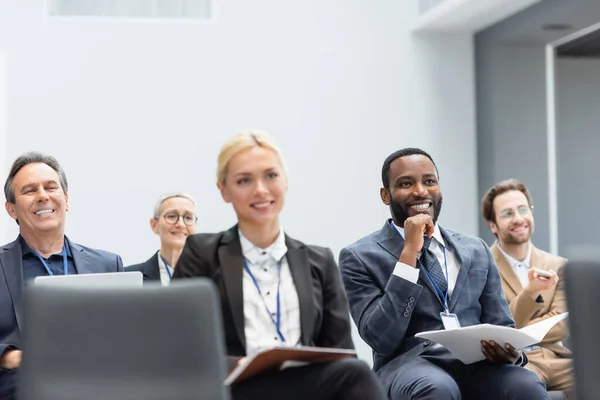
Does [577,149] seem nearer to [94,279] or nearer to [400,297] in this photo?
[400,297]

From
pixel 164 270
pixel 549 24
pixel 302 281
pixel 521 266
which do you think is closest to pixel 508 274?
pixel 521 266

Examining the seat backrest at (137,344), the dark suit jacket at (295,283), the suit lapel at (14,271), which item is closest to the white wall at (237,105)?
the suit lapel at (14,271)

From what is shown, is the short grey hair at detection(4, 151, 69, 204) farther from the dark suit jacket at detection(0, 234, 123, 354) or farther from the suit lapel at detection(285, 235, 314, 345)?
the suit lapel at detection(285, 235, 314, 345)

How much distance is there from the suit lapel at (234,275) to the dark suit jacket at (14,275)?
91 cm

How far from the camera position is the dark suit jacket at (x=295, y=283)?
2762mm

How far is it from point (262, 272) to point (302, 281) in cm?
13

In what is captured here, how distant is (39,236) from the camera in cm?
368

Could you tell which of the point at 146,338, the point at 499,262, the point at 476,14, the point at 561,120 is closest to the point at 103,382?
the point at 146,338

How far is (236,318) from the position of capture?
274 cm

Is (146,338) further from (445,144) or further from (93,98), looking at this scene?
(445,144)

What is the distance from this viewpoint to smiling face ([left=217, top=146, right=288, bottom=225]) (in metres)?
2.81

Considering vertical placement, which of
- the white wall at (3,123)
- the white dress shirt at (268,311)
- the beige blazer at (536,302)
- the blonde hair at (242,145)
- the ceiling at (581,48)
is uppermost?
the ceiling at (581,48)

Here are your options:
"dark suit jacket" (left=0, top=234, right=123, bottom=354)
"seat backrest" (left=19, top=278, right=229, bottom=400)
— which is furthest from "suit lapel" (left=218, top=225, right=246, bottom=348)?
"dark suit jacket" (left=0, top=234, right=123, bottom=354)

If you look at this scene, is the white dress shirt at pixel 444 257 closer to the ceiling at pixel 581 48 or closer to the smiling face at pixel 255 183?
the smiling face at pixel 255 183
